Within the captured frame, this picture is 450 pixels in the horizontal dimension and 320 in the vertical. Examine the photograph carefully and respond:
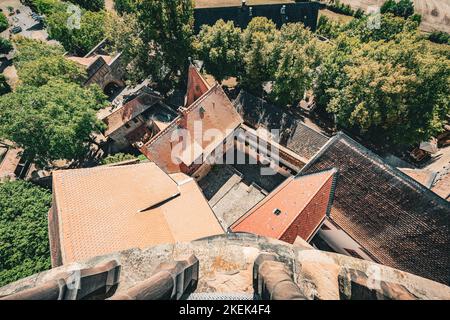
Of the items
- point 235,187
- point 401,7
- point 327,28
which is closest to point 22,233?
point 235,187

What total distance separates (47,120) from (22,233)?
10436 millimetres

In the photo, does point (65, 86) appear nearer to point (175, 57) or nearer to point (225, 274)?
point (175, 57)

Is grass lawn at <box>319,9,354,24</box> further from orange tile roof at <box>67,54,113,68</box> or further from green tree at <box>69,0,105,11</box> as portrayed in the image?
orange tile roof at <box>67,54,113,68</box>

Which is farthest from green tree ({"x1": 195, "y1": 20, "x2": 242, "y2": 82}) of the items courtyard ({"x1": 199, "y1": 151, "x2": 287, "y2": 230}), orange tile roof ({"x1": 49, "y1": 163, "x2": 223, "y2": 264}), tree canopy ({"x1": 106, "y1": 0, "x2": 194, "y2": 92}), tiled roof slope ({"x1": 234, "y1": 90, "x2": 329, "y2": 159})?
orange tile roof ({"x1": 49, "y1": 163, "x2": 223, "y2": 264})

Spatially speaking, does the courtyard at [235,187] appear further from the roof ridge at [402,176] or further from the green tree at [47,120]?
the green tree at [47,120]

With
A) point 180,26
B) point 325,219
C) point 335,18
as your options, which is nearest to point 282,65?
point 180,26

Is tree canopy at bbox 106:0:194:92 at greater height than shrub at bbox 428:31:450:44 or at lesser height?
greater

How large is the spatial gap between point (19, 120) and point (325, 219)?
27.6 meters

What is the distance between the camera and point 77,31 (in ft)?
128


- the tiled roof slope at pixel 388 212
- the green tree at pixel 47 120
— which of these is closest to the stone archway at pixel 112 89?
the green tree at pixel 47 120

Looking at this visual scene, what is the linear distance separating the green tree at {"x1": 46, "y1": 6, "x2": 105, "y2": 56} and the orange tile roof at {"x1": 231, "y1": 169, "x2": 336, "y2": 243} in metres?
39.0

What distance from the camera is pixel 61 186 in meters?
15.1

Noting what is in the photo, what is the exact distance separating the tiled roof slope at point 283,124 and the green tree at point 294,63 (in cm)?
176

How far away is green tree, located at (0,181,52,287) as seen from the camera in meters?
17.6
